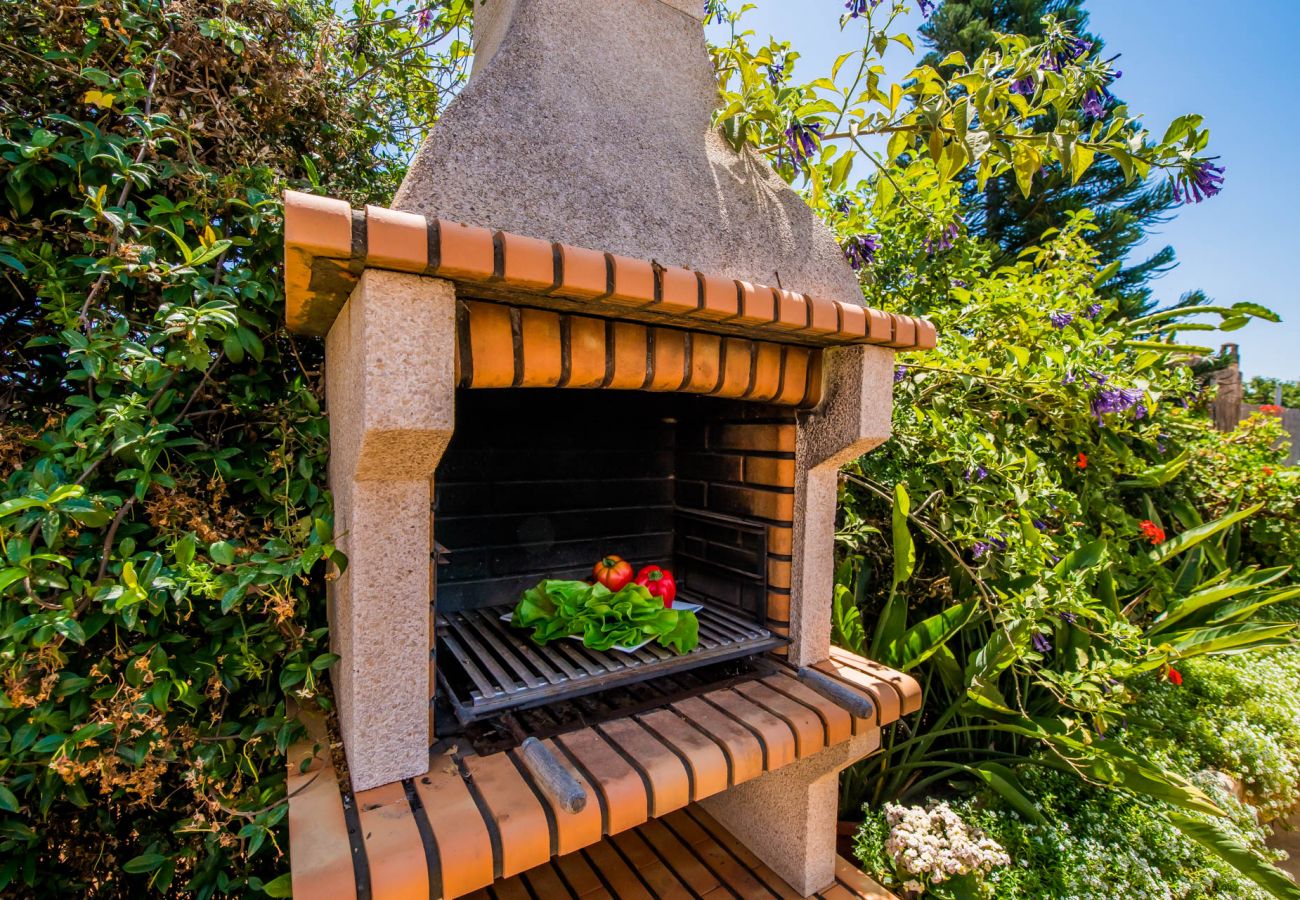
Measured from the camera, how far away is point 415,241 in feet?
2.97

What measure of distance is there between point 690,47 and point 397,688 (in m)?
1.97

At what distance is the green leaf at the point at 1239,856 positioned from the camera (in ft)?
5.60

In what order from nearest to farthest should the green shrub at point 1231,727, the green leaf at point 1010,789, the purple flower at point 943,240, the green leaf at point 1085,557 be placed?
the green leaf at point 1010,789 < the green leaf at point 1085,557 < the green shrub at point 1231,727 < the purple flower at point 943,240

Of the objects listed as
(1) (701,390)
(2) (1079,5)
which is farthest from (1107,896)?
(2) (1079,5)

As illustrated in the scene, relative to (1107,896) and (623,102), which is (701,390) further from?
(1107,896)

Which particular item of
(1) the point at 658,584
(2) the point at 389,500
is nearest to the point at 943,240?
(1) the point at 658,584

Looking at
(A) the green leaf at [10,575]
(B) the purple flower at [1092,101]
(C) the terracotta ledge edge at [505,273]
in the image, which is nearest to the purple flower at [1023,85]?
(B) the purple flower at [1092,101]

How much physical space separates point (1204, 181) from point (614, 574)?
2162mm

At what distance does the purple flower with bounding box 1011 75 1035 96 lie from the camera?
185cm

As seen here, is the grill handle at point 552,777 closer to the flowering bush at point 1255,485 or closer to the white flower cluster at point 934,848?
the white flower cluster at point 934,848

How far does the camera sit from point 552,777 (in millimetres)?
1121

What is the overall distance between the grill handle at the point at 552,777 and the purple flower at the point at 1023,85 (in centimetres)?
241

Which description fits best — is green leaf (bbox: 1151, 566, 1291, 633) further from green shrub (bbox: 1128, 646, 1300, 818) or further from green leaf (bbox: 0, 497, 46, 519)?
green leaf (bbox: 0, 497, 46, 519)

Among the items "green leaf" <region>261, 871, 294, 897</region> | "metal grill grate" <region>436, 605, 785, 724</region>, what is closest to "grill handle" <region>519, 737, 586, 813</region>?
"metal grill grate" <region>436, 605, 785, 724</region>
